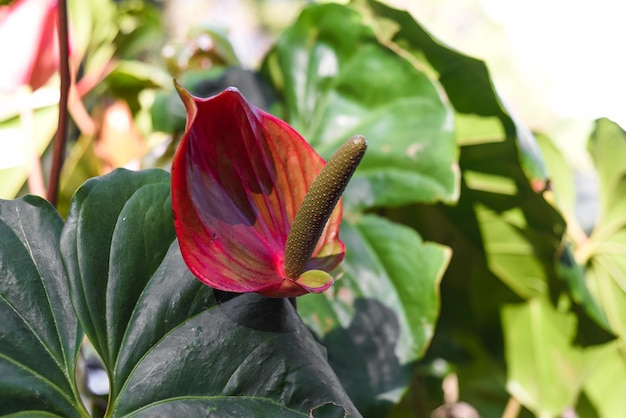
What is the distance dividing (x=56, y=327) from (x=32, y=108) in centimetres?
45

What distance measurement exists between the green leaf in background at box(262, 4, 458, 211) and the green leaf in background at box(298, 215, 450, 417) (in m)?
0.06

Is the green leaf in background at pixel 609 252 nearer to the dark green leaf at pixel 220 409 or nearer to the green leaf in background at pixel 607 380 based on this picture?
the green leaf in background at pixel 607 380

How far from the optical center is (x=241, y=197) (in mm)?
310

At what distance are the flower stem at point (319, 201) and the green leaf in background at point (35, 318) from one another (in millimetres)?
122

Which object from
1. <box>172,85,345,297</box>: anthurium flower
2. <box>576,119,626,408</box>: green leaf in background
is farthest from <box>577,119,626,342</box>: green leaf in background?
<box>172,85,345,297</box>: anthurium flower

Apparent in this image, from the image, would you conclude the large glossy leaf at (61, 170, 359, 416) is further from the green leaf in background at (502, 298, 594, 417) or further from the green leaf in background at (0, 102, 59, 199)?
the green leaf in background at (502, 298, 594, 417)

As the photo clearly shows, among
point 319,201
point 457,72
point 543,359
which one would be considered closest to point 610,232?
point 543,359

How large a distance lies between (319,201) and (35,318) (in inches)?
6.2

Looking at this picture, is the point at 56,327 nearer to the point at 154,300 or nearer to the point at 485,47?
the point at 154,300

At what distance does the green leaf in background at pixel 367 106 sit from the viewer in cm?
57

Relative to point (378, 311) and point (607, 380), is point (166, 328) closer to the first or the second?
point (378, 311)

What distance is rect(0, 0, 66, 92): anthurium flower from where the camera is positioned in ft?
2.01

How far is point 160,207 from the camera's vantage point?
31 centimetres

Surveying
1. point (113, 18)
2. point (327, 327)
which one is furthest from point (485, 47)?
point (327, 327)
